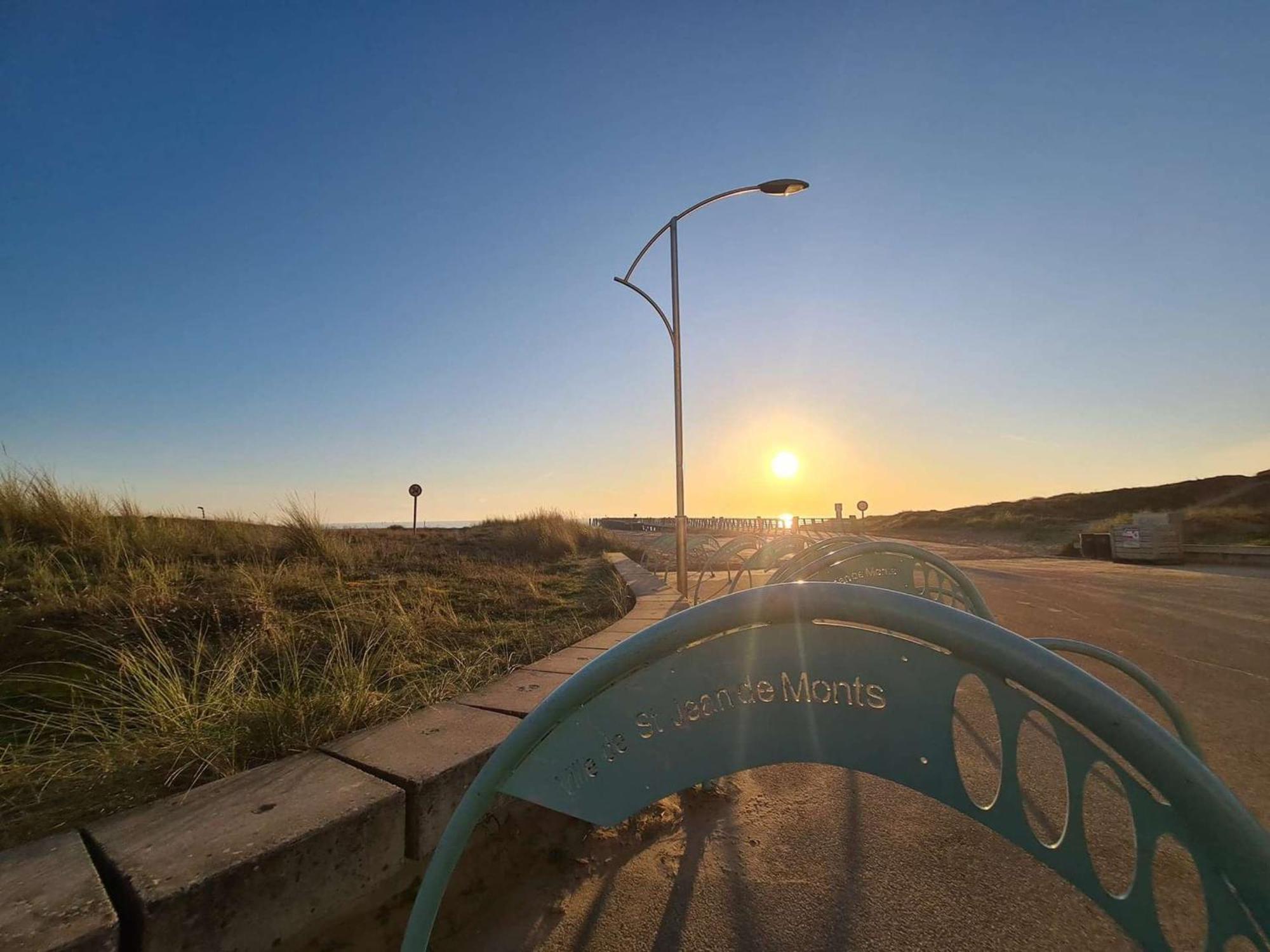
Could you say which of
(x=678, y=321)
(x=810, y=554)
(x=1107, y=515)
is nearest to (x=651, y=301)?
(x=678, y=321)

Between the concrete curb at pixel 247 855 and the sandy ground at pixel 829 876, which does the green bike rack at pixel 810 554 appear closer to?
the sandy ground at pixel 829 876

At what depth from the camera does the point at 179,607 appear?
167 inches

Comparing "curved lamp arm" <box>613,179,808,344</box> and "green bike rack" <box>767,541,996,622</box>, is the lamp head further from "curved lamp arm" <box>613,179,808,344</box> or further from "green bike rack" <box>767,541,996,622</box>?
"green bike rack" <box>767,541,996,622</box>

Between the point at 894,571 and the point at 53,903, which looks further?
the point at 894,571

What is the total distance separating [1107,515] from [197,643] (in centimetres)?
4624

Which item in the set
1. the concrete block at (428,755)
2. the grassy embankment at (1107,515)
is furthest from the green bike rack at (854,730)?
the grassy embankment at (1107,515)

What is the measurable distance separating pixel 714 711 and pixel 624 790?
0.21 meters

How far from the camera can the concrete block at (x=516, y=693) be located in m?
2.98

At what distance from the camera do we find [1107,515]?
3788cm

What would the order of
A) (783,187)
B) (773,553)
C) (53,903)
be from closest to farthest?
(53,903)
(773,553)
(783,187)

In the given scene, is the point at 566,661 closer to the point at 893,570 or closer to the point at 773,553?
the point at 893,570

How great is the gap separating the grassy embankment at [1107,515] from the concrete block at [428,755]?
2525 cm

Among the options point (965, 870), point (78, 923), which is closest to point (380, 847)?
point (78, 923)

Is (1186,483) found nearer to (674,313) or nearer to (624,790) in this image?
(674,313)
